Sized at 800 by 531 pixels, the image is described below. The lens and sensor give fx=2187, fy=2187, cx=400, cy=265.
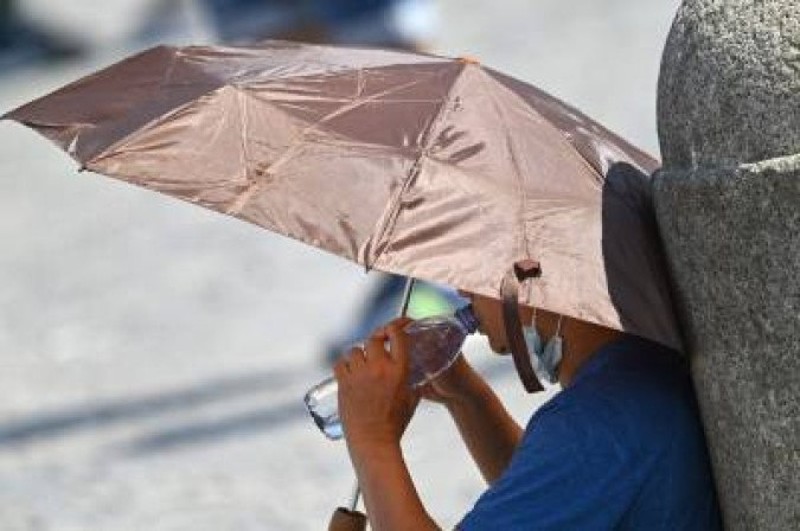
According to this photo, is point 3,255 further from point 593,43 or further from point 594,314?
point 594,314

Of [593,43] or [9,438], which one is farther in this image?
[593,43]

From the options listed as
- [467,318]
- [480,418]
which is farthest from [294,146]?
[480,418]

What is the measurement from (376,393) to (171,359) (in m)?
4.79

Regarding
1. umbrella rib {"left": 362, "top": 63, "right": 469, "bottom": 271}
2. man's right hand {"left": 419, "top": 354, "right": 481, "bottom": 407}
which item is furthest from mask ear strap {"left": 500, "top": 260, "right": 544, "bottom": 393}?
man's right hand {"left": 419, "top": 354, "right": 481, "bottom": 407}

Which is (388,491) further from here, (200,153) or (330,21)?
(330,21)

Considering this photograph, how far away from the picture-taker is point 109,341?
7.81 meters

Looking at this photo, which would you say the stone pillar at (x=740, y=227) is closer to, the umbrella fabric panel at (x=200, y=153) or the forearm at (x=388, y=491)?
the forearm at (x=388, y=491)

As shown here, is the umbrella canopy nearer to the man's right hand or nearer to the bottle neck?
the bottle neck

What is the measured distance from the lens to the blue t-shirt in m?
→ 2.61

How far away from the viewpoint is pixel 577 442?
2.64m

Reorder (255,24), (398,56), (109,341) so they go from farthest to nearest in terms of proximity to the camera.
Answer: (255,24)
(109,341)
(398,56)

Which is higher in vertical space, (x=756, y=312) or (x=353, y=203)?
(x=353, y=203)

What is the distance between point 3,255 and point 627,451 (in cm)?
695

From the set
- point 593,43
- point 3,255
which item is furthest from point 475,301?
point 593,43
